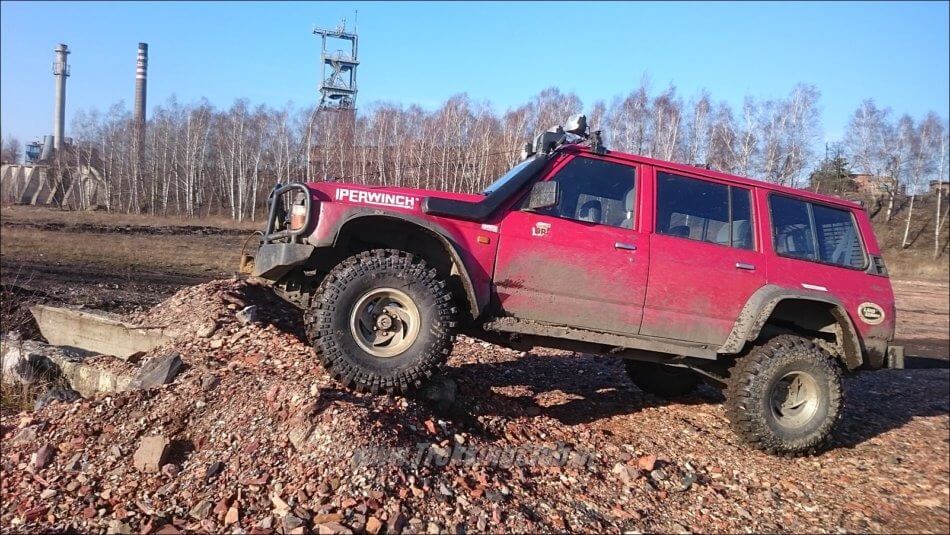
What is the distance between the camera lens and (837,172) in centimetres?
805

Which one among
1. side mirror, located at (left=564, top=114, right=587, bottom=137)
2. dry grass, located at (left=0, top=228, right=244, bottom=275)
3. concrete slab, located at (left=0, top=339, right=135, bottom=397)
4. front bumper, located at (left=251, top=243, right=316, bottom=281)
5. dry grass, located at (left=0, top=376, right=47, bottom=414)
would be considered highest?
side mirror, located at (left=564, top=114, right=587, bottom=137)

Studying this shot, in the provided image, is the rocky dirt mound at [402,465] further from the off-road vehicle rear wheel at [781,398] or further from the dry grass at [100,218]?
the dry grass at [100,218]

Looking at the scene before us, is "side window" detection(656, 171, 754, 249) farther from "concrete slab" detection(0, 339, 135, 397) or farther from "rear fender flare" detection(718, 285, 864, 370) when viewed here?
"concrete slab" detection(0, 339, 135, 397)

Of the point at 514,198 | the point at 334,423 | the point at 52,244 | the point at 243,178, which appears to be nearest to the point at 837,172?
the point at 514,198

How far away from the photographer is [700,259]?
16.1ft

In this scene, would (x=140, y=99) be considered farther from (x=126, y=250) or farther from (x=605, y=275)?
(x=605, y=275)

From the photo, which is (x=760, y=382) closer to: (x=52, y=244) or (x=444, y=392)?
(x=444, y=392)

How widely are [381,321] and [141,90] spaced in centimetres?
2239

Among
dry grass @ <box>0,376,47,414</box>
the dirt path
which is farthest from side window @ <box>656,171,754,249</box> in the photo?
the dirt path

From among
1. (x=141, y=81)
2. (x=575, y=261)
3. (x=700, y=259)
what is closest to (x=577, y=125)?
(x=575, y=261)

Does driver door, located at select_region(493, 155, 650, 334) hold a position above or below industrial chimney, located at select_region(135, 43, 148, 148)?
below

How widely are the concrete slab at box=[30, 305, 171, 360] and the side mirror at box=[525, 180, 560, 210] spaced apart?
4020 mm

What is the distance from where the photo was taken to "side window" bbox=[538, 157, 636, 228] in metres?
4.82

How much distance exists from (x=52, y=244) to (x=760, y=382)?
18.2 metres
